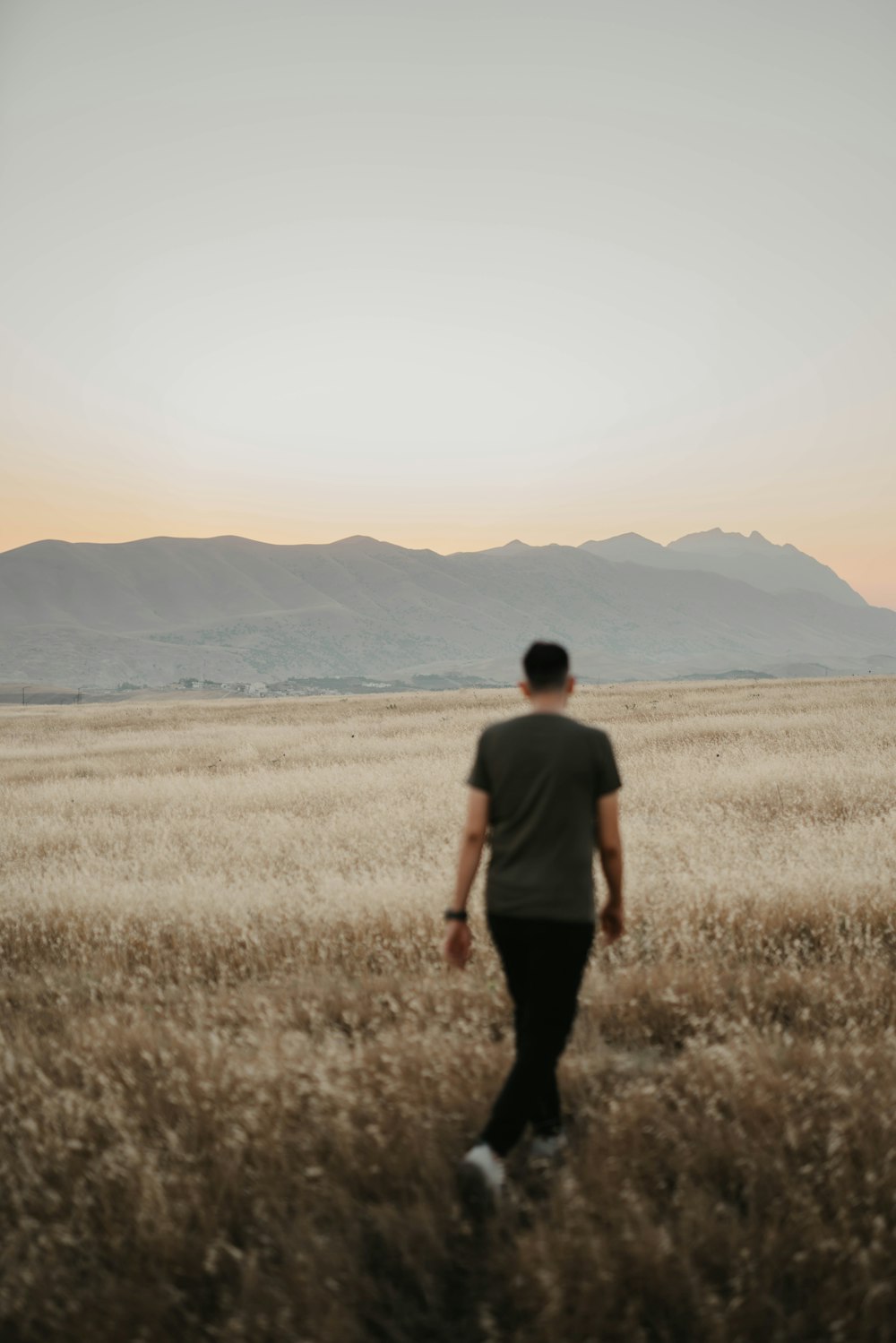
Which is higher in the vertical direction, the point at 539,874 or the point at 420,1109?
the point at 539,874

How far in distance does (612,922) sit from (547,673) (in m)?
1.14

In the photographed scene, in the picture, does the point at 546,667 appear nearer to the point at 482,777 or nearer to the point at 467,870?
the point at 482,777

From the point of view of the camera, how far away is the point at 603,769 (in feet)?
10.6

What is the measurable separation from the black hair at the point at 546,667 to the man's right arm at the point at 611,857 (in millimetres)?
523

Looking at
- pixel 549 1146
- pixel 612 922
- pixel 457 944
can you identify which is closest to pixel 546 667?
pixel 612 922

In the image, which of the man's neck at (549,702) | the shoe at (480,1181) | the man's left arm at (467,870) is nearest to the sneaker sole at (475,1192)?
→ the shoe at (480,1181)

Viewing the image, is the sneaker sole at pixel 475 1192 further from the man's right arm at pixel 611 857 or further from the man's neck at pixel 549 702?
the man's neck at pixel 549 702

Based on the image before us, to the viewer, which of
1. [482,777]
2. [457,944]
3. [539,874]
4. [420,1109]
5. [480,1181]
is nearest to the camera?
[480,1181]

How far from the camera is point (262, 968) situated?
6035 millimetres

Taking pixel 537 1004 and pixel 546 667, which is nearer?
pixel 537 1004

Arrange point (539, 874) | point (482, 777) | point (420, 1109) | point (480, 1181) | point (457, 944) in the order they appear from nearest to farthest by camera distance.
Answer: point (480, 1181) → point (539, 874) → point (482, 777) → point (457, 944) → point (420, 1109)

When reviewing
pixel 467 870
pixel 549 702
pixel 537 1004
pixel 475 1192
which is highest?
pixel 549 702

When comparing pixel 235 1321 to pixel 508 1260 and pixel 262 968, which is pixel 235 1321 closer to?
pixel 508 1260

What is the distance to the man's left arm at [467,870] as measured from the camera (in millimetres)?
3320
